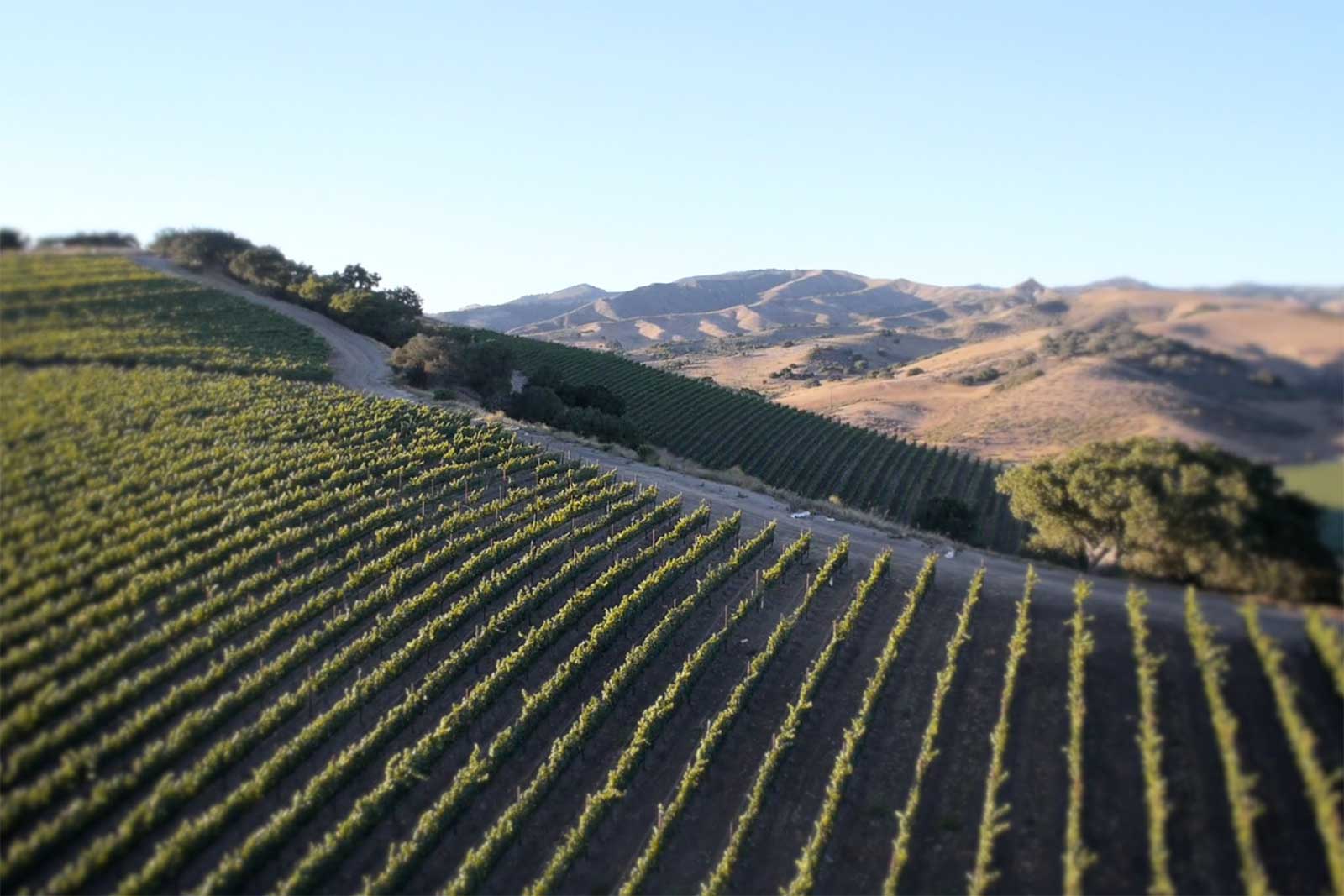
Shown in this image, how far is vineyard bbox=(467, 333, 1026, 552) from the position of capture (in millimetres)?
44094

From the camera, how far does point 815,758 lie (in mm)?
16250

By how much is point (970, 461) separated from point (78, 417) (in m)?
48.7

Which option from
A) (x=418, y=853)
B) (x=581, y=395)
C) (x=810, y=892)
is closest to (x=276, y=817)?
(x=418, y=853)

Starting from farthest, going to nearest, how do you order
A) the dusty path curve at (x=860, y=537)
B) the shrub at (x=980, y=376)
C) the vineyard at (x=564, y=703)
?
1. the shrub at (x=980, y=376)
2. the dusty path curve at (x=860, y=537)
3. the vineyard at (x=564, y=703)

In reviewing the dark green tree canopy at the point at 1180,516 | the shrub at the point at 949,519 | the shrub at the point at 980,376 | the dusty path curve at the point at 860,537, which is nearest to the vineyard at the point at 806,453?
the shrub at the point at 949,519

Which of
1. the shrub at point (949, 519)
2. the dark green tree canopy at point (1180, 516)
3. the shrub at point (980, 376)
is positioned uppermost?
the shrub at point (980, 376)

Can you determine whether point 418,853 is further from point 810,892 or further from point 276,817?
point 810,892

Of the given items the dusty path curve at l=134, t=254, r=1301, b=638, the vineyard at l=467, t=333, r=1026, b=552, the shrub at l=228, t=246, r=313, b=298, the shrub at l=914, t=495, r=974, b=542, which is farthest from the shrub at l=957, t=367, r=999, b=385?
the shrub at l=228, t=246, r=313, b=298

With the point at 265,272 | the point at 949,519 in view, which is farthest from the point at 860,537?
the point at 265,272

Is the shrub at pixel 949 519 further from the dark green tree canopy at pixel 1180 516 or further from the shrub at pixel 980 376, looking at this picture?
the dark green tree canopy at pixel 1180 516

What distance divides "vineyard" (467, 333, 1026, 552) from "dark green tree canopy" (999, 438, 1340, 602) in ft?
63.8

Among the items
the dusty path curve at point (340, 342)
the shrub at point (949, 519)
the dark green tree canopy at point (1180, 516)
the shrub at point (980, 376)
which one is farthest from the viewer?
the dusty path curve at point (340, 342)

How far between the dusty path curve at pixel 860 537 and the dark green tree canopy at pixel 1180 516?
587 millimetres

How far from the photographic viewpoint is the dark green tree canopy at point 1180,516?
44.7 feet
